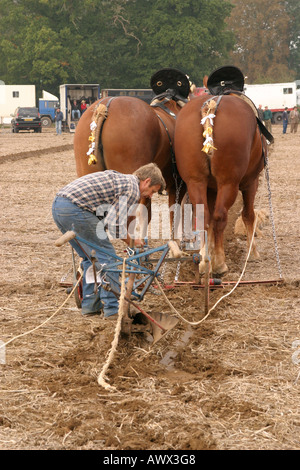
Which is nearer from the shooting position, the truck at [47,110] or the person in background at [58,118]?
the person in background at [58,118]

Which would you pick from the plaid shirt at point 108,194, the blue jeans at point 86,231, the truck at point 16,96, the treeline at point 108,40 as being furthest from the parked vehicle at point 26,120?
the plaid shirt at point 108,194

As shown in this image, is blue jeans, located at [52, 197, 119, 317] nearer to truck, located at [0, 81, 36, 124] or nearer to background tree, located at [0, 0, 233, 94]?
truck, located at [0, 81, 36, 124]

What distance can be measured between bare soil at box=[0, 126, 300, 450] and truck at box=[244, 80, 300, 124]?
51007mm

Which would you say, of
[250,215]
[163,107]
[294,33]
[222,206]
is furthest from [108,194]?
[294,33]

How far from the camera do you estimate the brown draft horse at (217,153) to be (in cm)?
730

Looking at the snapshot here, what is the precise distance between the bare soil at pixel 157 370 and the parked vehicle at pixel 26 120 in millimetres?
38462

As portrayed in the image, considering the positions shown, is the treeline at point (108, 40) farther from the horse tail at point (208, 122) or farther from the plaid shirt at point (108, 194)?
the plaid shirt at point (108, 194)

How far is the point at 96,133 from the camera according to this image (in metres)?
7.19

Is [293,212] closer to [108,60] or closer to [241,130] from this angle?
[241,130]

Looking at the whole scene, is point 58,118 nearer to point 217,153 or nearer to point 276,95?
point 276,95

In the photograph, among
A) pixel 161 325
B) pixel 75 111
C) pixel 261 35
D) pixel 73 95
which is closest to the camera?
pixel 161 325

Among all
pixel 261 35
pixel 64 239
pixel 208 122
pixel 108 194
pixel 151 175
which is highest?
pixel 261 35

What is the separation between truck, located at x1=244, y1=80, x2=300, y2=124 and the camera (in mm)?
57438

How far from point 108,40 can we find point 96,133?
60226 millimetres
